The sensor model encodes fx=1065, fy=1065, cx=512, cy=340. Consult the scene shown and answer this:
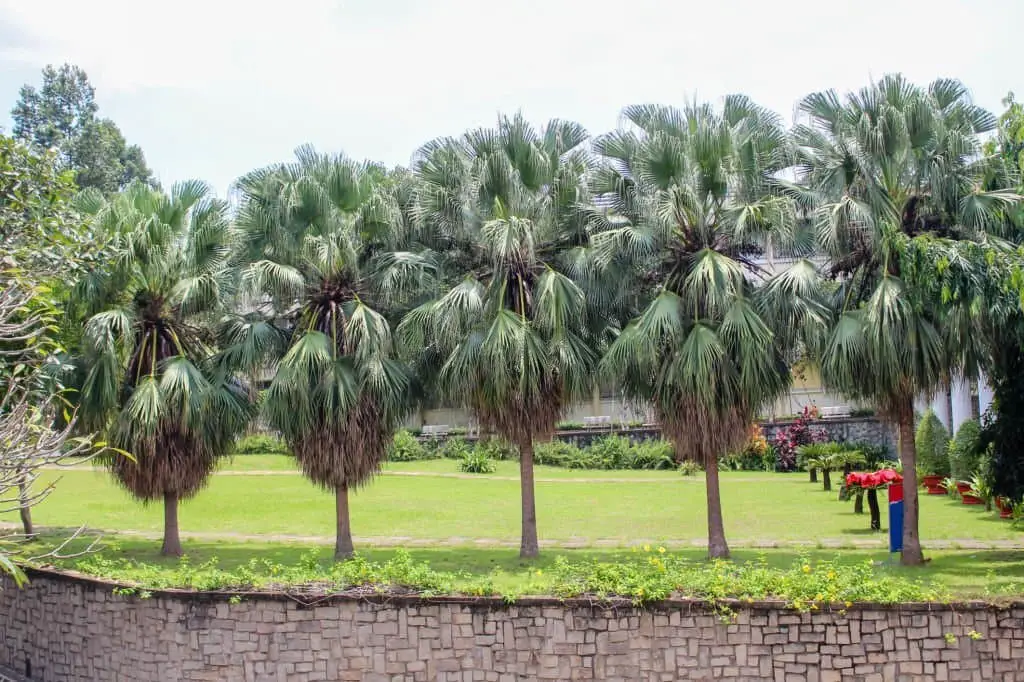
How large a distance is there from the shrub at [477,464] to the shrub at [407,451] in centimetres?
278

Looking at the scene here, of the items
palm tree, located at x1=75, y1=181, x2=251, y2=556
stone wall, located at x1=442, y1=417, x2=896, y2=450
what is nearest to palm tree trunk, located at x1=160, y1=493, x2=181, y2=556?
palm tree, located at x1=75, y1=181, x2=251, y2=556

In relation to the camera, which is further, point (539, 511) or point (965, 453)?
point (539, 511)

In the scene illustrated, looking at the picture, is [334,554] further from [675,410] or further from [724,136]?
[724,136]

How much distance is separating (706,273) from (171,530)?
1016 centimetres

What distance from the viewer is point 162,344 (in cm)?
1891

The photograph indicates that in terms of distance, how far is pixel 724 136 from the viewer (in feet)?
53.8

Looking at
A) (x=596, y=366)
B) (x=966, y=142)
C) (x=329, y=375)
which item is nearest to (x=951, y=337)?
(x=966, y=142)

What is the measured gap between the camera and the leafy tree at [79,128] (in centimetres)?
5553

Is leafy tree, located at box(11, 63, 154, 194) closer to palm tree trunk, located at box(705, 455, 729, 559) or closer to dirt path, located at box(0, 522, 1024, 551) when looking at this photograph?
dirt path, located at box(0, 522, 1024, 551)

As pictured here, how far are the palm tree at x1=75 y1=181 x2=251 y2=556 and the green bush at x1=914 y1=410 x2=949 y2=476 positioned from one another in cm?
1600

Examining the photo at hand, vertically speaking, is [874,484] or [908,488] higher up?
[908,488]

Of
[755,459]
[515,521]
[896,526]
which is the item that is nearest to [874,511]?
[896,526]

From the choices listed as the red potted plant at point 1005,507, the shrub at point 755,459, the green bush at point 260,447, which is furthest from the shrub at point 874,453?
the green bush at point 260,447

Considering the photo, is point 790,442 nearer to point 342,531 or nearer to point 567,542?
point 567,542
